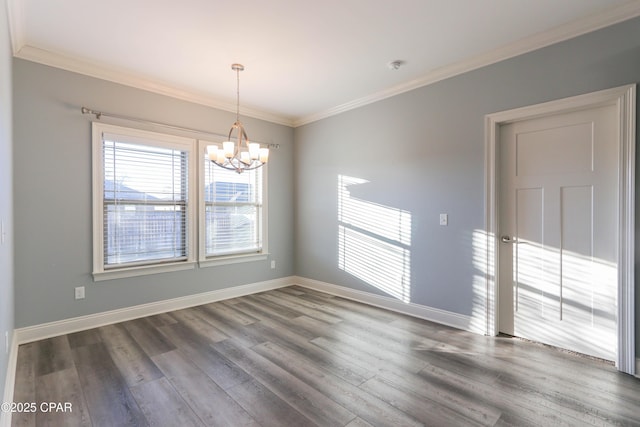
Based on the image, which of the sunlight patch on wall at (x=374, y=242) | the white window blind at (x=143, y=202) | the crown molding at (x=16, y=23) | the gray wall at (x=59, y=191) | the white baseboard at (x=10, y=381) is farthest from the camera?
the sunlight patch on wall at (x=374, y=242)

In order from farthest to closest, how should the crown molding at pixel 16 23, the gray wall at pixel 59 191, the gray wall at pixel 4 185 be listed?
the gray wall at pixel 59 191, the crown molding at pixel 16 23, the gray wall at pixel 4 185

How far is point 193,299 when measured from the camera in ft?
13.1

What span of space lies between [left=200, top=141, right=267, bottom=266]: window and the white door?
127 inches

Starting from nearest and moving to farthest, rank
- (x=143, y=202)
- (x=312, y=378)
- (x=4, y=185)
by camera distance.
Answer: (x=4, y=185) → (x=312, y=378) → (x=143, y=202)

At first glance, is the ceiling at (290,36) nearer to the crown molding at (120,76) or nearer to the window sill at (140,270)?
the crown molding at (120,76)

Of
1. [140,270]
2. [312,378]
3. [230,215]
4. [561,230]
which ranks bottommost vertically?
[312,378]

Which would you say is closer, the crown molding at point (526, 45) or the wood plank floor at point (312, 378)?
the wood plank floor at point (312, 378)

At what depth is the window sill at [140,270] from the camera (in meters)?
3.29

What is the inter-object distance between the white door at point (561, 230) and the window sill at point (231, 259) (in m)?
3.19

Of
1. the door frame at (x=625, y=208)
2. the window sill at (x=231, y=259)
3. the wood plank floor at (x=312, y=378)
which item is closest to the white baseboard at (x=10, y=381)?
the wood plank floor at (x=312, y=378)

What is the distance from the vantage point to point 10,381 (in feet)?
6.82

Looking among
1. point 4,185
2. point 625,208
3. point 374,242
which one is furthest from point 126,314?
point 625,208

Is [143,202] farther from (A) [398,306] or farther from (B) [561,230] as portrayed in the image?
(B) [561,230]

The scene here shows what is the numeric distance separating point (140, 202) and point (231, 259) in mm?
1398
